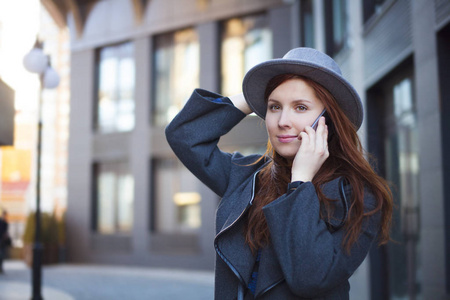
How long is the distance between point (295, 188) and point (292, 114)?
0.28m

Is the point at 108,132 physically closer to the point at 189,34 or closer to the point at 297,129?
the point at 189,34

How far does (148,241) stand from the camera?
1742 cm

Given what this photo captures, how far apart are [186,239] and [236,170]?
1487 centimetres

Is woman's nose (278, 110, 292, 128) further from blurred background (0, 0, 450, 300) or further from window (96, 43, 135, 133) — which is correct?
window (96, 43, 135, 133)

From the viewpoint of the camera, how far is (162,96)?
18.1m

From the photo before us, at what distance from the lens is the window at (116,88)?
18.7 meters

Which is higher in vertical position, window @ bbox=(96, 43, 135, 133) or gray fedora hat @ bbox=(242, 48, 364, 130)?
window @ bbox=(96, 43, 135, 133)

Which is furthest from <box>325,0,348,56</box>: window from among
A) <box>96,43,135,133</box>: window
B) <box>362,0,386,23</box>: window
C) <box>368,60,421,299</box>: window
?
<box>96,43,135,133</box>: window

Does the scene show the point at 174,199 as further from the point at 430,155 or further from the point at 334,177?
the point at 334,177

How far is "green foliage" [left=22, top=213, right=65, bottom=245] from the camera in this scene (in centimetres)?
1731

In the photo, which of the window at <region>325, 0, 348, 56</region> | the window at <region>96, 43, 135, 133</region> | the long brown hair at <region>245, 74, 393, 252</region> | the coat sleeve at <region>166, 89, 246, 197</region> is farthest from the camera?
the window at <region>96, 43, 135, 133</region>

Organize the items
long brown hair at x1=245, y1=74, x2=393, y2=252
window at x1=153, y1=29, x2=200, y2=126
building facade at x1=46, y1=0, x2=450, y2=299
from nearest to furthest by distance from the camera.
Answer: long brown hair at x1=245, y1=74, x2=393, y2=252 < building facade at x1=46, y1=0, x2=450, y2=299 < window at x1=153, y1=29, x2=200, y2=126

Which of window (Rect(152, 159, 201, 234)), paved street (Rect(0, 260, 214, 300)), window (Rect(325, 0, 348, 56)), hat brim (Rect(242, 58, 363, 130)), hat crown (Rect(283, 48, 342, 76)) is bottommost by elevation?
paved street (Rect(0, 260, 214, 300))

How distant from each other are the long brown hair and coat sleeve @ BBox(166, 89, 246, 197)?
19 cm
